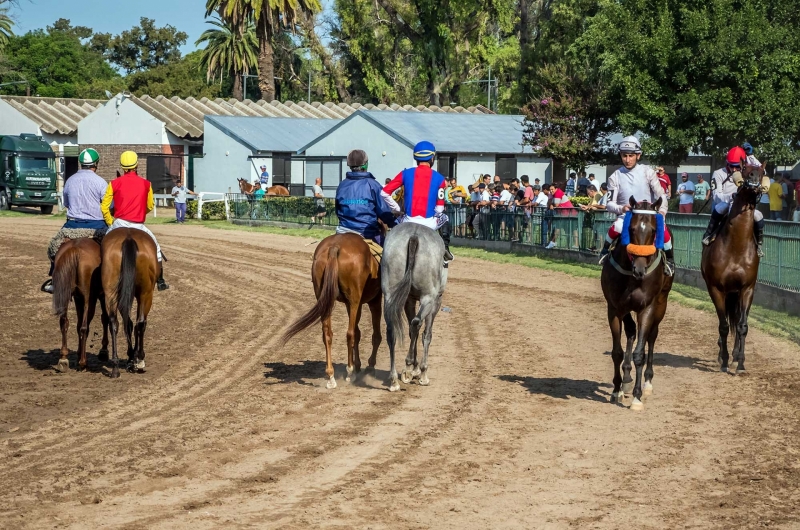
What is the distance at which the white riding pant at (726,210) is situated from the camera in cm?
1269

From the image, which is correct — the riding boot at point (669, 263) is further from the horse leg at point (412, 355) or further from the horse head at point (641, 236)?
the horse leg at point (412, 355)

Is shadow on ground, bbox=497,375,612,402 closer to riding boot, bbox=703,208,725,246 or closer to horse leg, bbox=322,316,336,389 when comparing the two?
horse leg, bbox=322,316,336,389

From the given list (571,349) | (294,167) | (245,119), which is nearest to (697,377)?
(571,349)

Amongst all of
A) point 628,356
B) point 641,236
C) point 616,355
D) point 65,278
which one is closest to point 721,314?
point 628,356

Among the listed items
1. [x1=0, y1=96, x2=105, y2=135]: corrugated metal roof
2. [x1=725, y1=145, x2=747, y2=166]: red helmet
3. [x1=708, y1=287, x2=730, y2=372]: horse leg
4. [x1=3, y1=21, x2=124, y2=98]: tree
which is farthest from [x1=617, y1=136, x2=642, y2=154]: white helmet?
[x1=3, y1=21, x2=124, y2=98]: tree

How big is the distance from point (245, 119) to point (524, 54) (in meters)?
14.7

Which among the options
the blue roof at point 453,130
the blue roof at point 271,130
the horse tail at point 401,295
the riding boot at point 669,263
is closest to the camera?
the riding boot at point 669,263

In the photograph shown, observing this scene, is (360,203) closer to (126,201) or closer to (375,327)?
(375,327)

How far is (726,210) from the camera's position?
12.9m

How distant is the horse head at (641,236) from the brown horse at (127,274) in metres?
5.25

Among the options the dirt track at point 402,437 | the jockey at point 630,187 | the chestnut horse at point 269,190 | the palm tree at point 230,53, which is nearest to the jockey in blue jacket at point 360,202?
the dirt track at point 402,437

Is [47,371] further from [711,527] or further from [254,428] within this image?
[711,527]

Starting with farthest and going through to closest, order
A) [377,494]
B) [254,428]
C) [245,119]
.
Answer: [245,119], [254,428], [377,494]

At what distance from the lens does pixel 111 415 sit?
9.95 meters
